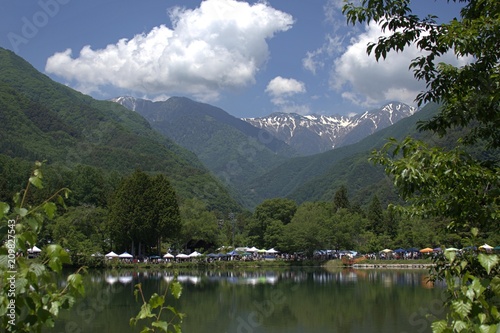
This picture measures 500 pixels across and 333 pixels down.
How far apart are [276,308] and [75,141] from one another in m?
141

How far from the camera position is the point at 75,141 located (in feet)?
500

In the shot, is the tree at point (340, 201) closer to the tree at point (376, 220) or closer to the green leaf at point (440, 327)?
the tree at point (376, 220)

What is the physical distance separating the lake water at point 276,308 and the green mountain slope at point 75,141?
9103 centimetres

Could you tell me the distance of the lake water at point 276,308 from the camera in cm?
1836

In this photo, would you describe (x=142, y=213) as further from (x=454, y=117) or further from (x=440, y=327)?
(x=440, y=327)

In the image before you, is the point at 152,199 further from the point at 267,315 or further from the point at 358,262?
the point at 267,315

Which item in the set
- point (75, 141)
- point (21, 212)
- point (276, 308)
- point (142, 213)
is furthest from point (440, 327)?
point (75, 141)

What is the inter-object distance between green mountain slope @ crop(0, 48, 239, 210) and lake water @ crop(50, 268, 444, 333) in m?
91.0

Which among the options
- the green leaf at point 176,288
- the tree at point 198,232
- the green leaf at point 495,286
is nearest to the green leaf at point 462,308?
the green leaf at point 495,286

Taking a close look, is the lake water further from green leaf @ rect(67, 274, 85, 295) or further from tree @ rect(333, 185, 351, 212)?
tree @ rect(333, 185, 351, 212)

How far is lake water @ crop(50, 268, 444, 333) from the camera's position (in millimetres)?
18359

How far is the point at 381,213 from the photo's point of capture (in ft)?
251

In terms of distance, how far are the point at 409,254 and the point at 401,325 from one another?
48.4 meters

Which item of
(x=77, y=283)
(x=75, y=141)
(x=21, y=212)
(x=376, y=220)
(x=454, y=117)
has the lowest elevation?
(x=77, y=283)
